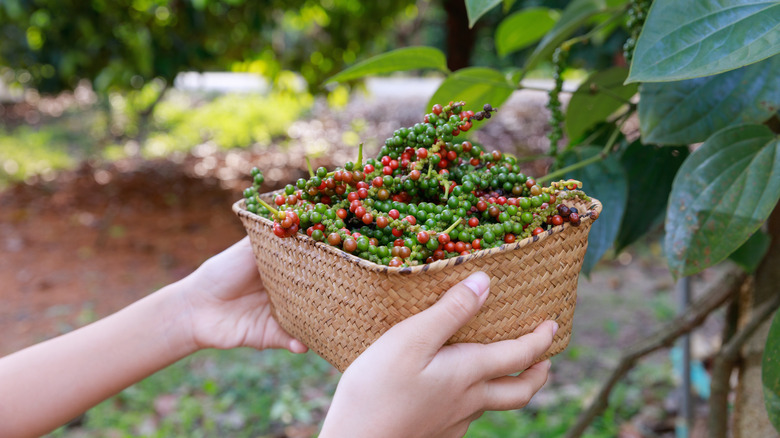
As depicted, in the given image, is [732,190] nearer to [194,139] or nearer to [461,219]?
[461,219]

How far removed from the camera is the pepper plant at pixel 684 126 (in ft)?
1.72

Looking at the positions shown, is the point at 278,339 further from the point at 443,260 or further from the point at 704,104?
the point at 704,104

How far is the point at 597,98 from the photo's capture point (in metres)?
0.85

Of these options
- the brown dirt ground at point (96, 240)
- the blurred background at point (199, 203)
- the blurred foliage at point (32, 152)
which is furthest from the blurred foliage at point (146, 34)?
the blurred foliage at point (32, 152)

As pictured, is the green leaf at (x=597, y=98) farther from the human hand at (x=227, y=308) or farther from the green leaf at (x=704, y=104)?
the human hand at (x=227, y=308)

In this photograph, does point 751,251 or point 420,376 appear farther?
point 751,251

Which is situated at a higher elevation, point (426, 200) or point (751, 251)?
point (426, 200)

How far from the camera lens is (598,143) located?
0.88 m

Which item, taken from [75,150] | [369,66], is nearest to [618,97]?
[369,66]

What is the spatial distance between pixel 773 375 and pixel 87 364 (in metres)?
0.74

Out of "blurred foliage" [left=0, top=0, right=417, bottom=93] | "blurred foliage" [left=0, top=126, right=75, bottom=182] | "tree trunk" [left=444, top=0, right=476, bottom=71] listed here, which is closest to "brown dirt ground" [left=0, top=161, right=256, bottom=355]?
"blurred foliage" [left=0, top=126, right=75, bottom=182]

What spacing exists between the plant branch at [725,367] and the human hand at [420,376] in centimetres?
49

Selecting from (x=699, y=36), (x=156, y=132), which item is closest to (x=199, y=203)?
(x=156, y=132)

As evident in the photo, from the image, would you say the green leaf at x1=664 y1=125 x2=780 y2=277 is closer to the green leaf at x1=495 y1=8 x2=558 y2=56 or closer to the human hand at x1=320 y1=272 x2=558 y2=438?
the human hand at x1=320 y1=272 x2=558 y2=438
